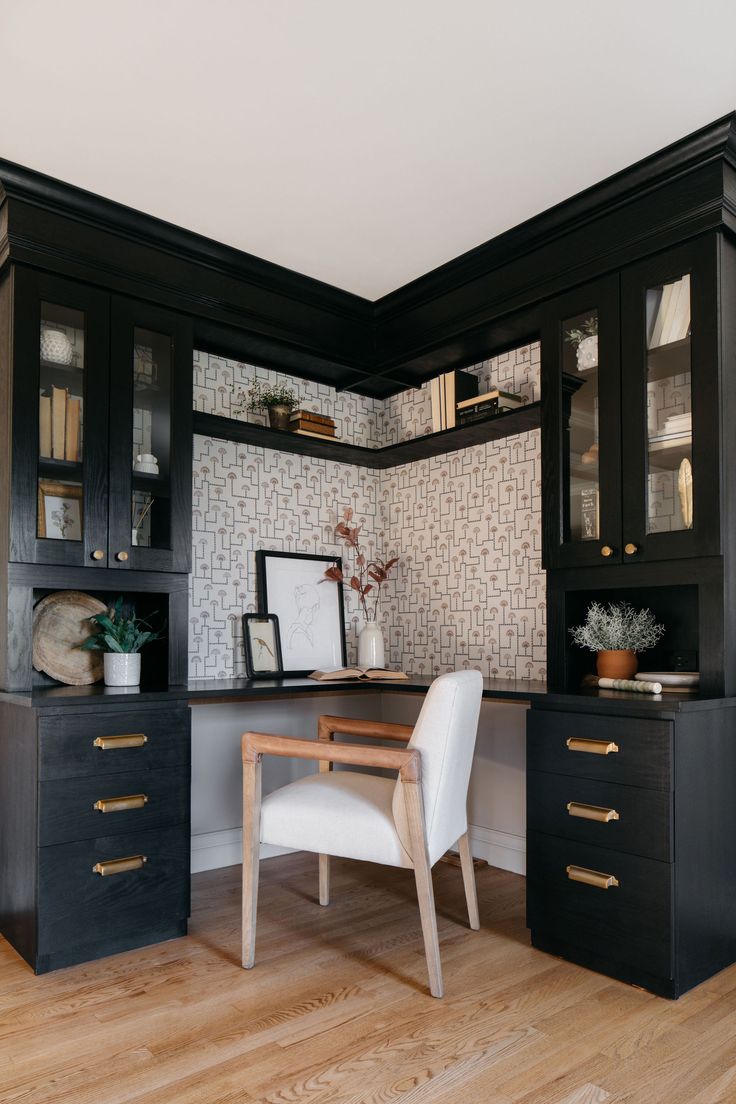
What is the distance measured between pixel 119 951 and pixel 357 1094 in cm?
101

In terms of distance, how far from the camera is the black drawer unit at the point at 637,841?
208cm

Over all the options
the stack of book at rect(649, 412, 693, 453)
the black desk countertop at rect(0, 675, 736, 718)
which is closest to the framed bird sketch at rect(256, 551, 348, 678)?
the black desk countertop at rect(0, 675, 736, 718)

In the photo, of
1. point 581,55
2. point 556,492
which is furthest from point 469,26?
point 556,492

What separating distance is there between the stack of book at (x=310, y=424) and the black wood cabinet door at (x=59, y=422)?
91 cm

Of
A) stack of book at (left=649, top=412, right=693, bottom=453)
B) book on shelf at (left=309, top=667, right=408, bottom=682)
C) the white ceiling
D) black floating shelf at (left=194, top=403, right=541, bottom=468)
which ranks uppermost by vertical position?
the white ceiling

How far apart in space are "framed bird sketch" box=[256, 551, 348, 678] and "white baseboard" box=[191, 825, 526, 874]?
0.73 metres

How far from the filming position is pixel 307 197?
262 cm

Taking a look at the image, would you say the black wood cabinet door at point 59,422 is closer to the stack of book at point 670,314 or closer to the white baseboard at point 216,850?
the white baseboard at point 216,850

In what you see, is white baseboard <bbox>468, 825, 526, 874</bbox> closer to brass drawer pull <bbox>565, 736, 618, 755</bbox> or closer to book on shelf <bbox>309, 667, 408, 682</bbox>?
book on shelf <bbox>309, 667, 408, 682</bbox>

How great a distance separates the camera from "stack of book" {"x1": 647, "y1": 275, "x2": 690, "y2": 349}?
239 centimetres

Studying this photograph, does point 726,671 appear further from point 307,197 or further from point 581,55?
point 307,197

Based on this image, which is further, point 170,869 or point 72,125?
point 170,869

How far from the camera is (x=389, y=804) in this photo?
2.27 metres

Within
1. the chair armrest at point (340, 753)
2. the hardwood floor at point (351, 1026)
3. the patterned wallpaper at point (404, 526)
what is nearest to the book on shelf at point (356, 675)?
the patterned wallpaper at point (404, 526)
